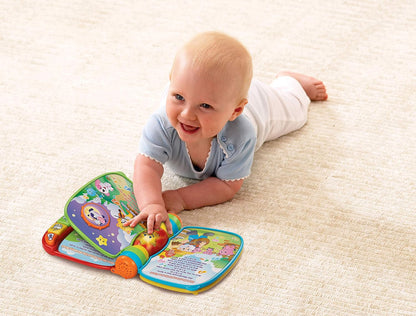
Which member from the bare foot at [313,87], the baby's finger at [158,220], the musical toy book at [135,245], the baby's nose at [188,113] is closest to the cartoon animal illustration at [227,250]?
the musical toy book at [135,245]

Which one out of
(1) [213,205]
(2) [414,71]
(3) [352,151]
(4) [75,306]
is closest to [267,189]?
(1) [213,205]

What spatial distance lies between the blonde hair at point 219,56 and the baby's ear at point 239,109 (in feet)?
0.17

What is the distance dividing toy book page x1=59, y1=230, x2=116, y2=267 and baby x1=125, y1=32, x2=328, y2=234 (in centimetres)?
8

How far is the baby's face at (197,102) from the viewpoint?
0.98m

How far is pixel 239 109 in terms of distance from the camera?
1063mm

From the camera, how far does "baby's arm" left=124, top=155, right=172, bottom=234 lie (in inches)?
40.7

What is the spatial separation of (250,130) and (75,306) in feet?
1.40

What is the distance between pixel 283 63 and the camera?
1.52 metres

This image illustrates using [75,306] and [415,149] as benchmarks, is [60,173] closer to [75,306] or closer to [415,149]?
[75,306]

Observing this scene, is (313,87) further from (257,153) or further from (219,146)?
(219,146)

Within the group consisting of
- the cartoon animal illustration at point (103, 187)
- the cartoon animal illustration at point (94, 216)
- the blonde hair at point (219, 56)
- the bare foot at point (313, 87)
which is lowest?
the cartoon animal illustration at point (94, 216)

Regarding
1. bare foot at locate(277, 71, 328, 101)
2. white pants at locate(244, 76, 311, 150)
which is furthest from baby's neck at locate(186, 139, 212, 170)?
bare foot at locate(277, 71, 328, 101)

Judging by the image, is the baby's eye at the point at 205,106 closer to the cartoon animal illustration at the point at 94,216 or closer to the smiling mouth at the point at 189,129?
the smiling mouth at the point at 189,129

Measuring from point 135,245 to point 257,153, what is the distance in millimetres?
378
